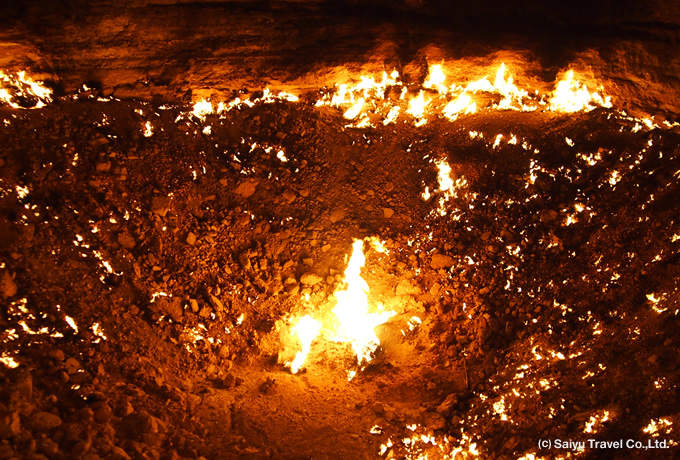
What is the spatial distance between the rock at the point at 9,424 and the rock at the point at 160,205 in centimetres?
187

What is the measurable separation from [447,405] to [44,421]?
9.92 feet

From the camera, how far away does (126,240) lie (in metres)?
3.75

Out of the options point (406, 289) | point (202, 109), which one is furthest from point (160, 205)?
point (406, 289)

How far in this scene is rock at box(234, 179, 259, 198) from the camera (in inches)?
167

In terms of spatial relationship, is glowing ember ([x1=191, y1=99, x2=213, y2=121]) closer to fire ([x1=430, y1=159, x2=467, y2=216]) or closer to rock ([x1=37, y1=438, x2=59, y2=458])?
fire ([x1=430, y1=159, x2=467, y2=216])

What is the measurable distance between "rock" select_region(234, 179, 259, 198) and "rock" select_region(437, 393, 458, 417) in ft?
8.79

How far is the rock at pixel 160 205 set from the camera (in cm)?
390

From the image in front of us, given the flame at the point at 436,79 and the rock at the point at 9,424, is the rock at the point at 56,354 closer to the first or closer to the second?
the rock at the point at 9,424

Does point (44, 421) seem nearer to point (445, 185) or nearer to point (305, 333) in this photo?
point (305, 333)

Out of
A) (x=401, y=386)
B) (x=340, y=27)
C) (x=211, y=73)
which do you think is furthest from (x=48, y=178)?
(x=401, y=386)

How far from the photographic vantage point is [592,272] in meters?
3.88

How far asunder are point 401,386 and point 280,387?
Answer: 3.70ft

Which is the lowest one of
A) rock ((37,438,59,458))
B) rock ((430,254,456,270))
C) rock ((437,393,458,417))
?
rock ((37,438,59,458))

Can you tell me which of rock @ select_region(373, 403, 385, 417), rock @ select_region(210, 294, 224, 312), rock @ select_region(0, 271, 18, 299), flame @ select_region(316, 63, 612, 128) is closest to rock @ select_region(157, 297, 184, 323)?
rock @ select_region(210, 294, 224, 312)
